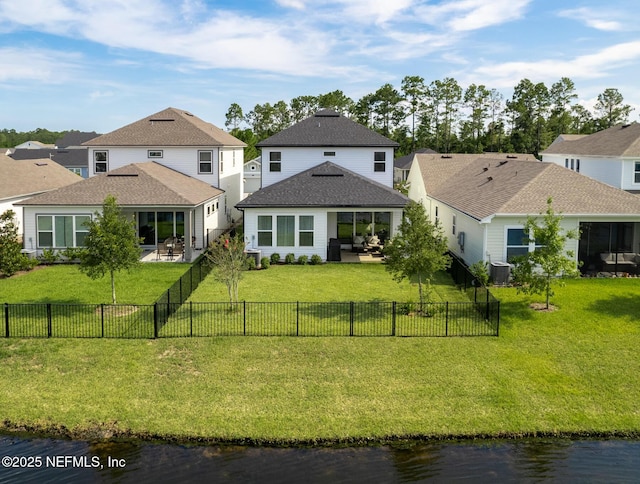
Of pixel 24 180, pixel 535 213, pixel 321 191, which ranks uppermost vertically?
pixel 24 180

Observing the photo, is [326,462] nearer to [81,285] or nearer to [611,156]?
[81,285]

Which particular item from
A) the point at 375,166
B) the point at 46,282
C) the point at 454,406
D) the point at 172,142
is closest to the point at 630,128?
the point at 375,166

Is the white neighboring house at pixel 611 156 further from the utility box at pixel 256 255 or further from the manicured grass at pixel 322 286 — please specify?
the utility box at pixel 256 255

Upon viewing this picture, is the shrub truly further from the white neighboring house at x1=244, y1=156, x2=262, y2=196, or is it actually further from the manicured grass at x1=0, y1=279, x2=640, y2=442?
the white neighboring house at x1=244, y1=156, x2=262, y2=196

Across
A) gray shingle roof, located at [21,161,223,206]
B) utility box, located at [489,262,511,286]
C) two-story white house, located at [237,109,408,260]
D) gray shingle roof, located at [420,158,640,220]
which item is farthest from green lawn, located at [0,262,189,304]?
gray shingle roof, located at [420,158,640,220]

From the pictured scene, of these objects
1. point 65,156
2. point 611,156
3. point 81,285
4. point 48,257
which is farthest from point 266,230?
point 65,156

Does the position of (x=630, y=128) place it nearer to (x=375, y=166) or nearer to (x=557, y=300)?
(x=375, y=166)

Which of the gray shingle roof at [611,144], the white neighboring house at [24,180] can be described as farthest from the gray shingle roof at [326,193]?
the gray shingle roof at [611,144]
